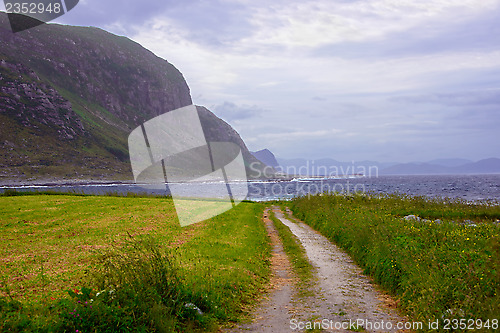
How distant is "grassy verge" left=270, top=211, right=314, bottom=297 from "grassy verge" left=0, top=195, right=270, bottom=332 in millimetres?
1434

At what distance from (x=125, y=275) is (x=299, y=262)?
10.1m

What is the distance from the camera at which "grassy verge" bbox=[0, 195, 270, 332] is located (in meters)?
8.38

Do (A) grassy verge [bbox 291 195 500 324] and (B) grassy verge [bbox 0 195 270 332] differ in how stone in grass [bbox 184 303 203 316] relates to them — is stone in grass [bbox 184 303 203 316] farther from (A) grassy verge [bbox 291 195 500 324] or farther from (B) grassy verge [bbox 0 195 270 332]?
(A) grassy verge [bbox 291 195 500 324]

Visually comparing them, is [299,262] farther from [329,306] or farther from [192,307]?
[192,307]

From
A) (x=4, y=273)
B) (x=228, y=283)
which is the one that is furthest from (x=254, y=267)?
(x=4, y=273)

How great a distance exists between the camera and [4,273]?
13648mm

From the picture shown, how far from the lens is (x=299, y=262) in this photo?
17.9m

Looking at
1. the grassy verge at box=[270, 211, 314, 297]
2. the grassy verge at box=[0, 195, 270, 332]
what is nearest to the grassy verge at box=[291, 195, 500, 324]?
the grassy verge at box=[270, 211, 314, 297]

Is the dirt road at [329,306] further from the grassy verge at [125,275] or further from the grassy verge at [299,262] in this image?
the grassy verge at [125,275]

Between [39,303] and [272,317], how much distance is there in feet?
21.2

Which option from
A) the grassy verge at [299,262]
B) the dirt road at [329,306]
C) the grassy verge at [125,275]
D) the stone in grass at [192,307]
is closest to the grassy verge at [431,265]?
the dirt road at [329,306]

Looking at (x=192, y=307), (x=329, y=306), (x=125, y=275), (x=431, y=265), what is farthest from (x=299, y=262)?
(x=125, y=275)

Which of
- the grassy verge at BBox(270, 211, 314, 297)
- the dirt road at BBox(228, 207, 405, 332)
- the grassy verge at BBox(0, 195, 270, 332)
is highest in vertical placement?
the grassy verge at BBox(0, 195, 270, 332)

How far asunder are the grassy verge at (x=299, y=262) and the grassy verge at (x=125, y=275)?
1.43m
